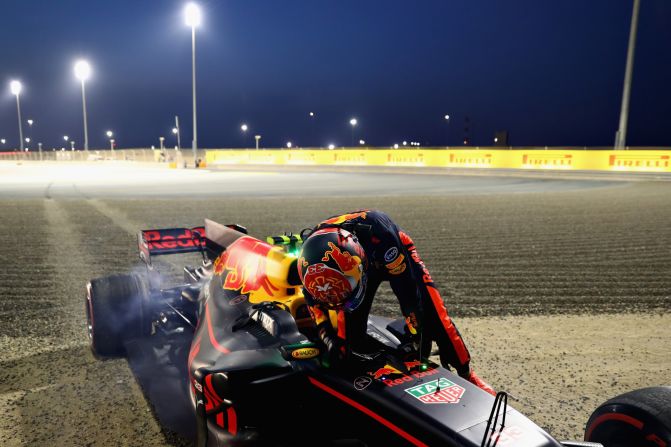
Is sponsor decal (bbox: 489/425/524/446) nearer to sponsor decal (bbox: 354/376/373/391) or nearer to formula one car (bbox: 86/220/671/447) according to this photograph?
formula one car (bbox: 86/220/671/447)

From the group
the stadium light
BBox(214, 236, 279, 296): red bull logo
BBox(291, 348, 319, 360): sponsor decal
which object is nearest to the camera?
BBox(291, 348, 319, 360): sponsor decal

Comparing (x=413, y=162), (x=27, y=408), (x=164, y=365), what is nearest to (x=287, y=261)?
(x=164, y=365)

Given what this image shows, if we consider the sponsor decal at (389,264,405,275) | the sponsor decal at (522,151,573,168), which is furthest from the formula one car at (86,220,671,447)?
the sponsor decal at (522,151,573,168)

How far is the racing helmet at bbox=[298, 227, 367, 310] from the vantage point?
91.7 inches

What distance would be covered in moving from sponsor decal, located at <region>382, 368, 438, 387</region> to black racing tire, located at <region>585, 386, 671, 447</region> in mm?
877

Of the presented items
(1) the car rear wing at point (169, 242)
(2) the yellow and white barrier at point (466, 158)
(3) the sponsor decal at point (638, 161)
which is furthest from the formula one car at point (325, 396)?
(2) the yellow and white barrier at point (466, 158)

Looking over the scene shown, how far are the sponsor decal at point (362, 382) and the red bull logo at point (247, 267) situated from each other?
Answer: 2.76 feet

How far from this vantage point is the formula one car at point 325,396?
2.08m

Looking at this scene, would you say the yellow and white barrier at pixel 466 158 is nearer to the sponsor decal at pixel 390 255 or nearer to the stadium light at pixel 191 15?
the stadium light at pixel 191 15

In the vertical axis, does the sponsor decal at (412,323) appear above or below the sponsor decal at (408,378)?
above

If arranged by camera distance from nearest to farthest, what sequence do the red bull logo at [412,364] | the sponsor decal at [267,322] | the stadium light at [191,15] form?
the red bull logo at [412,364]
the sponsor decal at [267,322]
the stadium light at [191,15]

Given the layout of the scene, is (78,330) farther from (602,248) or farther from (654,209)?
(654,209)

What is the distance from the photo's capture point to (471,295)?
6258 millimetres

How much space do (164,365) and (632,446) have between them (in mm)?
3199
